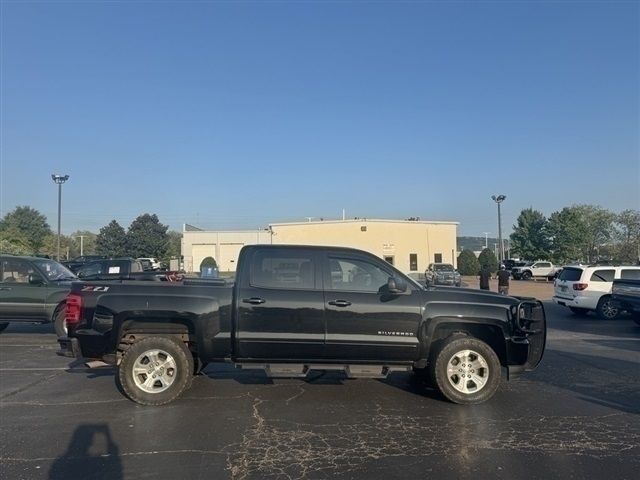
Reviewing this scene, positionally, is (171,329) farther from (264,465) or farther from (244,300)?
(264,465)

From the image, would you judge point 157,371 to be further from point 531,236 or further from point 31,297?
point 531,236

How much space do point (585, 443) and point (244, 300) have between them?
3.95 metres

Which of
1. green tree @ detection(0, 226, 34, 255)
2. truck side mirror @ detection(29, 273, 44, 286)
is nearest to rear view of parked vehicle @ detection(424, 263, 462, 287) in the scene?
truck side mirror @ detection(29, 273, 44, 286)

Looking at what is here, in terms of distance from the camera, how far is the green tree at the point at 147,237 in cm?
7912

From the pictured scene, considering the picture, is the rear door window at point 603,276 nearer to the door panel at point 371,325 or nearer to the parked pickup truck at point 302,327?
the parked pickup truck at point 302,327

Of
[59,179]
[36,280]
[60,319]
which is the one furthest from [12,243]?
[60,319]

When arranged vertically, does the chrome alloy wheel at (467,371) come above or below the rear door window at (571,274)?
below

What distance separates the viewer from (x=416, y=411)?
255 inches

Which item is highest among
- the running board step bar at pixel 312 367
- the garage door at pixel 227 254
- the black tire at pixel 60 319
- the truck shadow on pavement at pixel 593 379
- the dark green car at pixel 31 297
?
the garage door at pixel 227 254

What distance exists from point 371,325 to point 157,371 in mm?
2715

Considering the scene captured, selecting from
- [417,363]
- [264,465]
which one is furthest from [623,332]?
[264,465]

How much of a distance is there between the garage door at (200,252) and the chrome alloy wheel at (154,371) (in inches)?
2259

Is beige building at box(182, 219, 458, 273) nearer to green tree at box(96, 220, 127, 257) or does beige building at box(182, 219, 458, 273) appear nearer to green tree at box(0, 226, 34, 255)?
green tree at box(0, 226, 34, 255)

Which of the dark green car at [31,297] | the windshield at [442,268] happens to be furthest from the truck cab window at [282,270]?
the windshield at [442,268]
